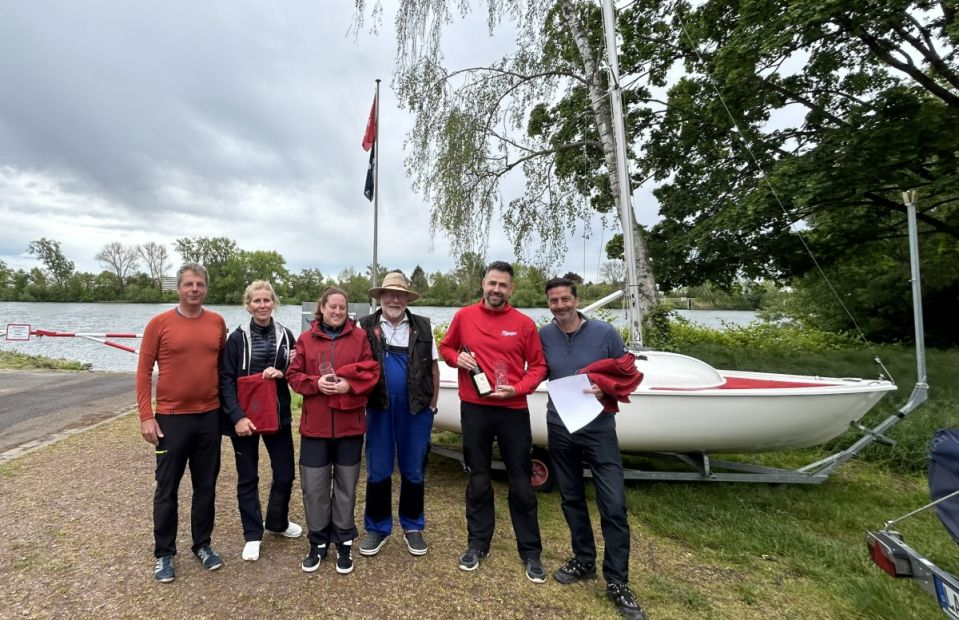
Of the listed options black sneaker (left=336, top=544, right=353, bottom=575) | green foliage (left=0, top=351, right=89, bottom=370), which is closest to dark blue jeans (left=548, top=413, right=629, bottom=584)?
black sneaker (left=336, top=544, right=353, bottom=575)

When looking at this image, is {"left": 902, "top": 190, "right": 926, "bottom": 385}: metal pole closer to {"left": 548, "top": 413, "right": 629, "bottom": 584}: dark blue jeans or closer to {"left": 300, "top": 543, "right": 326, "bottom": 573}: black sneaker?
→ {"left": 548, "top": 413, "right": 629, "bottom": 584}: dark blue jeans

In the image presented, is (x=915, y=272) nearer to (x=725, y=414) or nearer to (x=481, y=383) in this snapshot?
(x=725, y=414)

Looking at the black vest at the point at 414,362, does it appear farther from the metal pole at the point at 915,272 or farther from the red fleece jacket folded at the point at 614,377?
the metal pole at the point at 915,272

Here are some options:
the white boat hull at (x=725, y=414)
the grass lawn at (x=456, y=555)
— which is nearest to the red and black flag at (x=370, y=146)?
the grass lawn at (x=456, y=555)

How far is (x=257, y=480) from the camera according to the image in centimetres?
283

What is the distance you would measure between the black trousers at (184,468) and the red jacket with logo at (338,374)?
52cm

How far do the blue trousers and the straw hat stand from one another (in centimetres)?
38

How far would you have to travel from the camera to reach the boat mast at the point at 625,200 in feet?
15.9

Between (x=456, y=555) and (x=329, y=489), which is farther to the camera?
(x=456, y=555)

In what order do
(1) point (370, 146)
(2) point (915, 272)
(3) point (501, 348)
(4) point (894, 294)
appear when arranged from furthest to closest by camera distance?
(4) point (894, 294) → (1) point (370, 146) → (2) point (915, 272) → (3) point (501, 348)

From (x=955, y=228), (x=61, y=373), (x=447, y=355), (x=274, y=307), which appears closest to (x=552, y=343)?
(x=447, y=355)

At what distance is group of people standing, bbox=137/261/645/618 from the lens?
2.58m

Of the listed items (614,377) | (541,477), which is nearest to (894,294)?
(541,477)

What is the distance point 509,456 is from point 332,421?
1.03 metres
